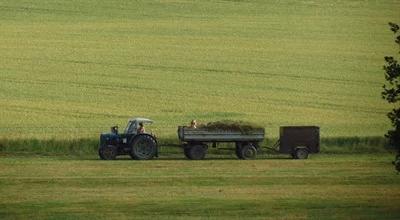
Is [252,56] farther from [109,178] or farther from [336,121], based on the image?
[109,178]

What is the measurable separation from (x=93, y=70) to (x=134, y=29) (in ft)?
36.7

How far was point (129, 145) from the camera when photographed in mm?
43844

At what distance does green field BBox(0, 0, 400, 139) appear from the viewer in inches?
2099

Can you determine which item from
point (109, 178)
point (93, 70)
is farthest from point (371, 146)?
point (93, 70)

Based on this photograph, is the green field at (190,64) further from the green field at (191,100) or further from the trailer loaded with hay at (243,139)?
the trailer loaded with hay at (243,139)

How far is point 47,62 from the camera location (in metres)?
65.4

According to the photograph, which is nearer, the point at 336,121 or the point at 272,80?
the point at 336,121

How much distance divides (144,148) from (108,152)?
1.21 metres

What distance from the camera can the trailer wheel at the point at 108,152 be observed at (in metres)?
43.4

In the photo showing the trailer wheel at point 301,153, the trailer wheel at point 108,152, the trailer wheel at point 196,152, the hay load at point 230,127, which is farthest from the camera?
the trailer wheel at point 301,153

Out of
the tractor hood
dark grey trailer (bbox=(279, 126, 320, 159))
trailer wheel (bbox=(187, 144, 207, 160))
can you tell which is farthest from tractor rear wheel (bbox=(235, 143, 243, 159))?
the tractor hood

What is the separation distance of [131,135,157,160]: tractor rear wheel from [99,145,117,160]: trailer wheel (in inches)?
25.1

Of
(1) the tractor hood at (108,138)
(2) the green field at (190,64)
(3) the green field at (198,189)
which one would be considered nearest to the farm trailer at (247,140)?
(3) the green field at (198,189)

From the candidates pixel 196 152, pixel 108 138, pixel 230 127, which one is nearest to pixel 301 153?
pixel 230 127
